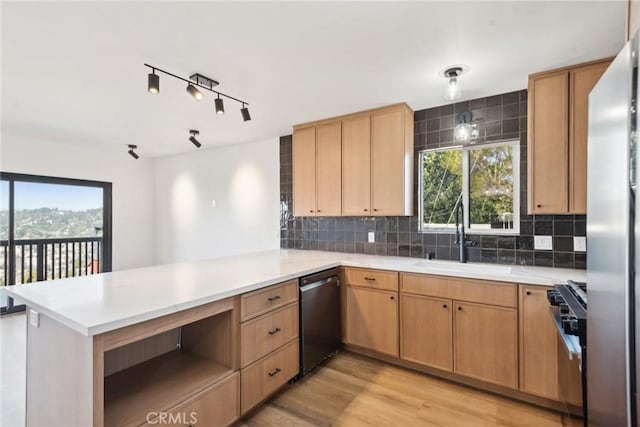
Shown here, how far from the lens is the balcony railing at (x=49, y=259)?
3972 millimetres

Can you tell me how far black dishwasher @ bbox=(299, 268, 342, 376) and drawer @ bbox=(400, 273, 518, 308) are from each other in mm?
610

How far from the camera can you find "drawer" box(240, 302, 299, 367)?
1.85 metres

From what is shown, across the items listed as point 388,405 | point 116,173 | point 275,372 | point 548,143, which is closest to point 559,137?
point 548,143

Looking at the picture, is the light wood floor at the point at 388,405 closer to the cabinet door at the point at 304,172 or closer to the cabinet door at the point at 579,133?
the cabinet door at the point at 579,133

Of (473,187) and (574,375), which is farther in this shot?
(473,187)

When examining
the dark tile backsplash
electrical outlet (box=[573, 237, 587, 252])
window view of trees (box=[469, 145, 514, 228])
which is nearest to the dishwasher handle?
the dark tile backsplash

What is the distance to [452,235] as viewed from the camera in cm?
285

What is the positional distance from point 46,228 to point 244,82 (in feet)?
13.2

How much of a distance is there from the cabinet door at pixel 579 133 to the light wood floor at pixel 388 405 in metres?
1.44

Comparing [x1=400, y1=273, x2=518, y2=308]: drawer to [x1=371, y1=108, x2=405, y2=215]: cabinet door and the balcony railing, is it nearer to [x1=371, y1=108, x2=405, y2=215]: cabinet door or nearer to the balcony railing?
[x1=371, y1=108, x2=405, y2=215]: cabinet door

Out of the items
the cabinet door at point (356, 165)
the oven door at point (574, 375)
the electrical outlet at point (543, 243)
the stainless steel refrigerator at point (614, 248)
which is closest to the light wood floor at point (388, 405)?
the oven door at point (574, 375)

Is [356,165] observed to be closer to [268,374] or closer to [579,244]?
[579,244]

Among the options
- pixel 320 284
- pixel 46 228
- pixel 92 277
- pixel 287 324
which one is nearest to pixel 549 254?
pixel 320 284

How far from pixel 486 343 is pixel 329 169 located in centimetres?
209
